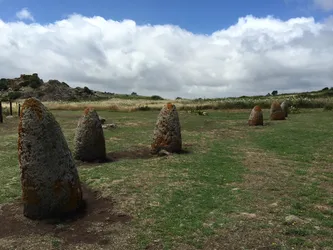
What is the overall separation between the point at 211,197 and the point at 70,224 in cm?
383

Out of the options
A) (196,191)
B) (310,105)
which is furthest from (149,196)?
(310,105)

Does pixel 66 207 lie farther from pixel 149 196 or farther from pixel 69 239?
pixel 149 196

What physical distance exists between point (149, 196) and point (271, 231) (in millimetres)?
3611

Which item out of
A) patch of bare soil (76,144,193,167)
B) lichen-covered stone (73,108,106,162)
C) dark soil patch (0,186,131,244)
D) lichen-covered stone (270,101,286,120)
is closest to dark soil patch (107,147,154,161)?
patch of bare soil (76,144,193,167)

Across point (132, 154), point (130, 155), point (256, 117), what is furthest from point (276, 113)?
point (130, 155)

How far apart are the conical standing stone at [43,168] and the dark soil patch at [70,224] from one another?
269 mm

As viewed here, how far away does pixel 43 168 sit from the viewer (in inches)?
355

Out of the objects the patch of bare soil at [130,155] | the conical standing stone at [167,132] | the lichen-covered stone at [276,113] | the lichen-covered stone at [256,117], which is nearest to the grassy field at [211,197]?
the patch of bare soil at [130,155]

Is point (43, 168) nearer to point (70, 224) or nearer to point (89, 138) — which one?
point (70, 224)

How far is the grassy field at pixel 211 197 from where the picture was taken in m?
7.75

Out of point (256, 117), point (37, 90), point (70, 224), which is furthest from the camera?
point (37, 90)

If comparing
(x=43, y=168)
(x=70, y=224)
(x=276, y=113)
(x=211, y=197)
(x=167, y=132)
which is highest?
(x=276, y=113)

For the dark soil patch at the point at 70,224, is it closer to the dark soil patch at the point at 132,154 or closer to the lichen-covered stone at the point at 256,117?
the dark soil patch at the point at 132,154

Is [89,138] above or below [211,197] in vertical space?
above
